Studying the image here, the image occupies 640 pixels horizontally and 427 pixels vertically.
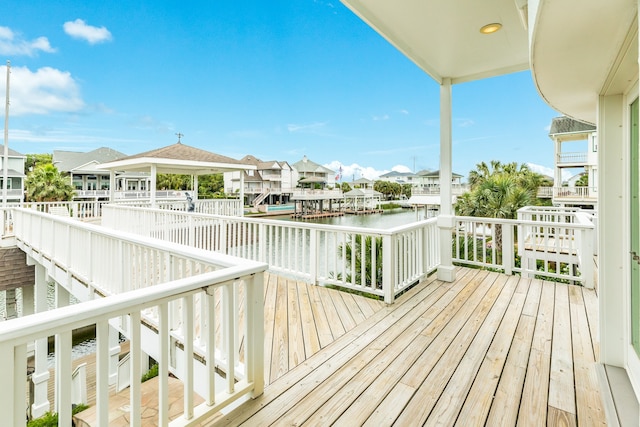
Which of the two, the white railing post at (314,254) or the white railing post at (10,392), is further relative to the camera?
the white railing post at (314,254)

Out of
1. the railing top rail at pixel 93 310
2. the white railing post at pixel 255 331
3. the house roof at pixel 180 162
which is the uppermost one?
the house roof at pixel 180 162

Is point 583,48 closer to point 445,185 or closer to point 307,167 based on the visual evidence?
point 445,185

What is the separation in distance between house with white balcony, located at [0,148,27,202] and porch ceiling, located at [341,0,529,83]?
24.4 m

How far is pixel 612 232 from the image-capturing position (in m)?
2.18

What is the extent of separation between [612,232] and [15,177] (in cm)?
2911

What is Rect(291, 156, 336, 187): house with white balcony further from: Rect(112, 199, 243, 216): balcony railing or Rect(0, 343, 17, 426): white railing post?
Rect(0, 343, 17, 426): white railing post

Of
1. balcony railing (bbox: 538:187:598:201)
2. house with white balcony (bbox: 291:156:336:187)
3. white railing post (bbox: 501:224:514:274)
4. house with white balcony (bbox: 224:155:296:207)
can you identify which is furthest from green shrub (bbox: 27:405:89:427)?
house with white balcony (bbox: 291:156:336:187)

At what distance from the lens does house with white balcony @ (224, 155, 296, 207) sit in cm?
3247

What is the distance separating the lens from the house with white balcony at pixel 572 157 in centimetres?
1675

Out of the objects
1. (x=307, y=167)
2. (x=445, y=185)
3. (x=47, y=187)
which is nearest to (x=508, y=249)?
(x=445, y=185)

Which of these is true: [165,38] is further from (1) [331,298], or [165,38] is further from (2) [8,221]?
(1) [331,298]

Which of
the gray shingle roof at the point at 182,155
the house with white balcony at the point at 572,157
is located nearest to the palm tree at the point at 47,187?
the gray shingle roof at the point at 182,155

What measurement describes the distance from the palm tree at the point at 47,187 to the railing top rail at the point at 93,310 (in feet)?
79.4

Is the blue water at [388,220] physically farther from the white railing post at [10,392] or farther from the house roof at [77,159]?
the house roof at [77,159]
